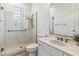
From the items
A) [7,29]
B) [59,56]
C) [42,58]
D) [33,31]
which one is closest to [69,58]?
[59,56]

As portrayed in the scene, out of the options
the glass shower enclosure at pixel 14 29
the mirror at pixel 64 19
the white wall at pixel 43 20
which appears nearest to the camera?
the mirror at pixel 64 19

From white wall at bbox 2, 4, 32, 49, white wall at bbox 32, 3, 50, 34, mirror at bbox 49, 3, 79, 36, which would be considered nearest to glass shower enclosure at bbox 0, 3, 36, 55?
white wall at bbox 2, 4, 32, 49

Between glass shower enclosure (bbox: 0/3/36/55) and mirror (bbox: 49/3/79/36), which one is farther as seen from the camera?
glass shower enclosure (bbox: 0/3/36/55)

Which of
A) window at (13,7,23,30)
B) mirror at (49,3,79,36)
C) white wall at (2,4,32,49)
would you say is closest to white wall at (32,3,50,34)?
mirror at (49,3,79,36)

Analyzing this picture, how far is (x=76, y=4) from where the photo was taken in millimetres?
1730

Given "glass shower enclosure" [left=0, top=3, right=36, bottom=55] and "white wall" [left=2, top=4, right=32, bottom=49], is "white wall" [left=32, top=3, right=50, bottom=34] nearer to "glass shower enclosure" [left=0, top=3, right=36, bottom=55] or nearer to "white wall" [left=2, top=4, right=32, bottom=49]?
"glass shower enclosure" [left=0, top=3, right=36, bottom=55]

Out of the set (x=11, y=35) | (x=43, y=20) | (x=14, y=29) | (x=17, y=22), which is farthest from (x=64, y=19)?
(x=11, y=35)

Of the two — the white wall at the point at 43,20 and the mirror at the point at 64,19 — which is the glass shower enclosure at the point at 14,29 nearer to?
the white wall at the point at 43,20

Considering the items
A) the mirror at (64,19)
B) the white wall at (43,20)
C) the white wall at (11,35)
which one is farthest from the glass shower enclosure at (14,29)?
the mirror at (64,19)

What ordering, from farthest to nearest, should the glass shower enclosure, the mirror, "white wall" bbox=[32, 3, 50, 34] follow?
"white wall" bbox=[32, 3, 50, 34], the glass shower enclosure, the mirror

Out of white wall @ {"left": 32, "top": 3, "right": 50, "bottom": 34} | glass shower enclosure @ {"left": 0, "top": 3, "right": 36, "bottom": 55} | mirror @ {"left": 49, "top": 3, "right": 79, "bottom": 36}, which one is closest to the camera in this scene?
mirror @ {"left": 49, "top": 3, "right": 79, "bottom": 36}

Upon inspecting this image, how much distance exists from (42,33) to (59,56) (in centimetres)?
123

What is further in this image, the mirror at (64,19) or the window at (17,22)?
the window at (17,22)

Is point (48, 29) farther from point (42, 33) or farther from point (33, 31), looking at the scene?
point (33, 31)
